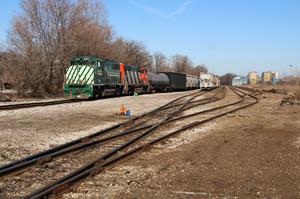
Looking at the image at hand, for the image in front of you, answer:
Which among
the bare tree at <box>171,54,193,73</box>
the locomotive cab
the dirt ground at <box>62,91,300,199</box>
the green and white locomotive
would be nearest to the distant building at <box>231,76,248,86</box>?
the bare tree at <box>171,54,193,73</box>

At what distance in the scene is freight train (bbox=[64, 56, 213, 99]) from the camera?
30.1 meters

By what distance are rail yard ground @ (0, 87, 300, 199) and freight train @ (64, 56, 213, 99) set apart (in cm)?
1614

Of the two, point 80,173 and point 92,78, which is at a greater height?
point 92,78

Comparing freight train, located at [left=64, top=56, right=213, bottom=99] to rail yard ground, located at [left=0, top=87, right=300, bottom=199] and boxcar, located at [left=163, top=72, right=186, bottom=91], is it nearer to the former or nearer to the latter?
boxcar, located at [left=163, top=72, right=186, bottom=91]

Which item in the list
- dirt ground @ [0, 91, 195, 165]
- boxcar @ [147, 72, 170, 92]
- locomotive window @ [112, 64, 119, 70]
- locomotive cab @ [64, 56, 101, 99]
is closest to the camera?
dirt ground @ [0, 91, 195, 165]

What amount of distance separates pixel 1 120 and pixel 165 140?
805 centimetres

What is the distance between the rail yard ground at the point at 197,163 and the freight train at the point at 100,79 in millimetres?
16141

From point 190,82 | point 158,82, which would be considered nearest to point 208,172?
point 158,82

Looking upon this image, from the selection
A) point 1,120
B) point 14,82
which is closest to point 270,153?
→ point 1,120

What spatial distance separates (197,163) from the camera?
7844mm

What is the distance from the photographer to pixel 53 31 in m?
44.1

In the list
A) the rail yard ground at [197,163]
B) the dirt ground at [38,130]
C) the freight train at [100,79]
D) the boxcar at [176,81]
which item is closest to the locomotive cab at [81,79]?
the freight train at [100,79]

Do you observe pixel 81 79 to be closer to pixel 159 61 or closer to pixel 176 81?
pixel 176 81

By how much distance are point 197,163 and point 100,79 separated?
2453 centimetres
